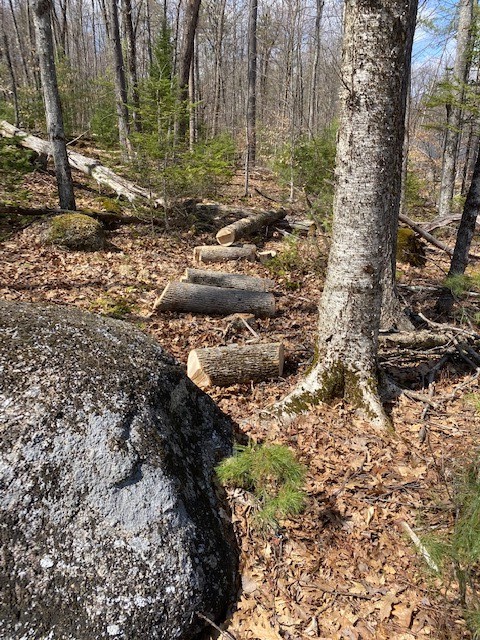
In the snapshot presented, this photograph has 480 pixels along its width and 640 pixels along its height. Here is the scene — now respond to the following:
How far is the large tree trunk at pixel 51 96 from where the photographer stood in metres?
7.16

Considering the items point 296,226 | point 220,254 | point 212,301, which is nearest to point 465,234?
point 212,301

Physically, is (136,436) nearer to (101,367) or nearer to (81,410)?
(81,410)

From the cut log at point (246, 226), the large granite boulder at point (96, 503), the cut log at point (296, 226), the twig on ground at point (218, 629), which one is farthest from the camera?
the cut log at point (296, 226)

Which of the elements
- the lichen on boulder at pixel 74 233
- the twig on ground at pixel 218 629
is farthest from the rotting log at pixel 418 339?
the lichen on boulder at pixel 74 233

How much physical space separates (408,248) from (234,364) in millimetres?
5627

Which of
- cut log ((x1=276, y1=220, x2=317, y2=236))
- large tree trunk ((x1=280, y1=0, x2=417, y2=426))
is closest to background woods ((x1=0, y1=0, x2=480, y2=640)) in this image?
large tree trunk ((x1=280, y1=0, x2=417, y2=426))

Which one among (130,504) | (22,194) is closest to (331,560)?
(130,504)

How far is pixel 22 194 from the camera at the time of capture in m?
7.68

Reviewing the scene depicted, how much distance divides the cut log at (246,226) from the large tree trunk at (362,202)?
5.37 m

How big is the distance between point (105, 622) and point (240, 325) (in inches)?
148

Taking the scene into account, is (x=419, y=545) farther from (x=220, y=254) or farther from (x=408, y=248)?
(x=408, y=248)

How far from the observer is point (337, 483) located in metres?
3.13

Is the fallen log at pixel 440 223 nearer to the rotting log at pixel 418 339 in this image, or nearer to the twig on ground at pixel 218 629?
the rotting log at pixel 418 339

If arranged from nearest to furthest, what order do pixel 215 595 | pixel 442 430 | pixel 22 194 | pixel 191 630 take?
pixel 191 630
pixel 215 595
pixel 442 430
pixel 22 194
